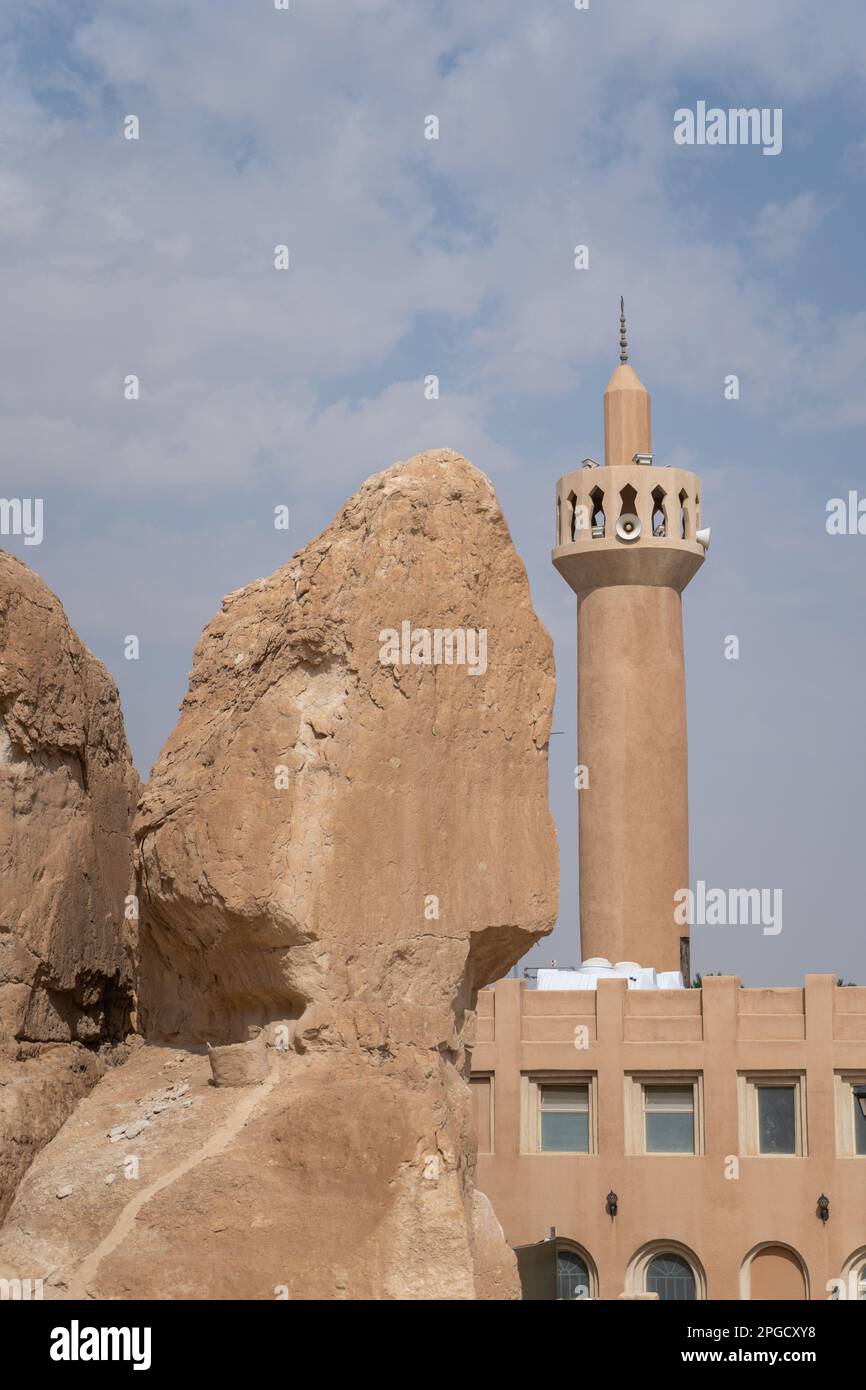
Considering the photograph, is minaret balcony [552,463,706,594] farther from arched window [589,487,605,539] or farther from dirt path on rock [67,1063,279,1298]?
dirt path on rock [67,1063,279,1298]

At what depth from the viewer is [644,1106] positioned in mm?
30078

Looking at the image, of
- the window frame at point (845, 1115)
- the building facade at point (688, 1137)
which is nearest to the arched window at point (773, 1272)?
the building facade at point (688, 1137)

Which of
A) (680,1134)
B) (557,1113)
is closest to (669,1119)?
(680,1134)

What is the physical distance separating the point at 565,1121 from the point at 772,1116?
3302mm

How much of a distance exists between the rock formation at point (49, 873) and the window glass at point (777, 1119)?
20.0m

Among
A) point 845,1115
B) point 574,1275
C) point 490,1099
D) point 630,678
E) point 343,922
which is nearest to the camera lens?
point 343,922

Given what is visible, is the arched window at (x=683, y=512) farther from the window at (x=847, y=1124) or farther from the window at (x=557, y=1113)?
the window at (x=847, y=1124)

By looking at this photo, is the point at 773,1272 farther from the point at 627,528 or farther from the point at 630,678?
the point at 627,528

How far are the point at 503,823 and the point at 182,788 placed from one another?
172cm

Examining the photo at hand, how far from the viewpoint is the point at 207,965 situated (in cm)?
1005

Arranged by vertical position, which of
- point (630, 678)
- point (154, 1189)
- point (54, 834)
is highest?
point (630, 678)

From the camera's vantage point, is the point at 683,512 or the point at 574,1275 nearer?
the point at 574,1275

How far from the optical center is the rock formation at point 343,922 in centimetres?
882
